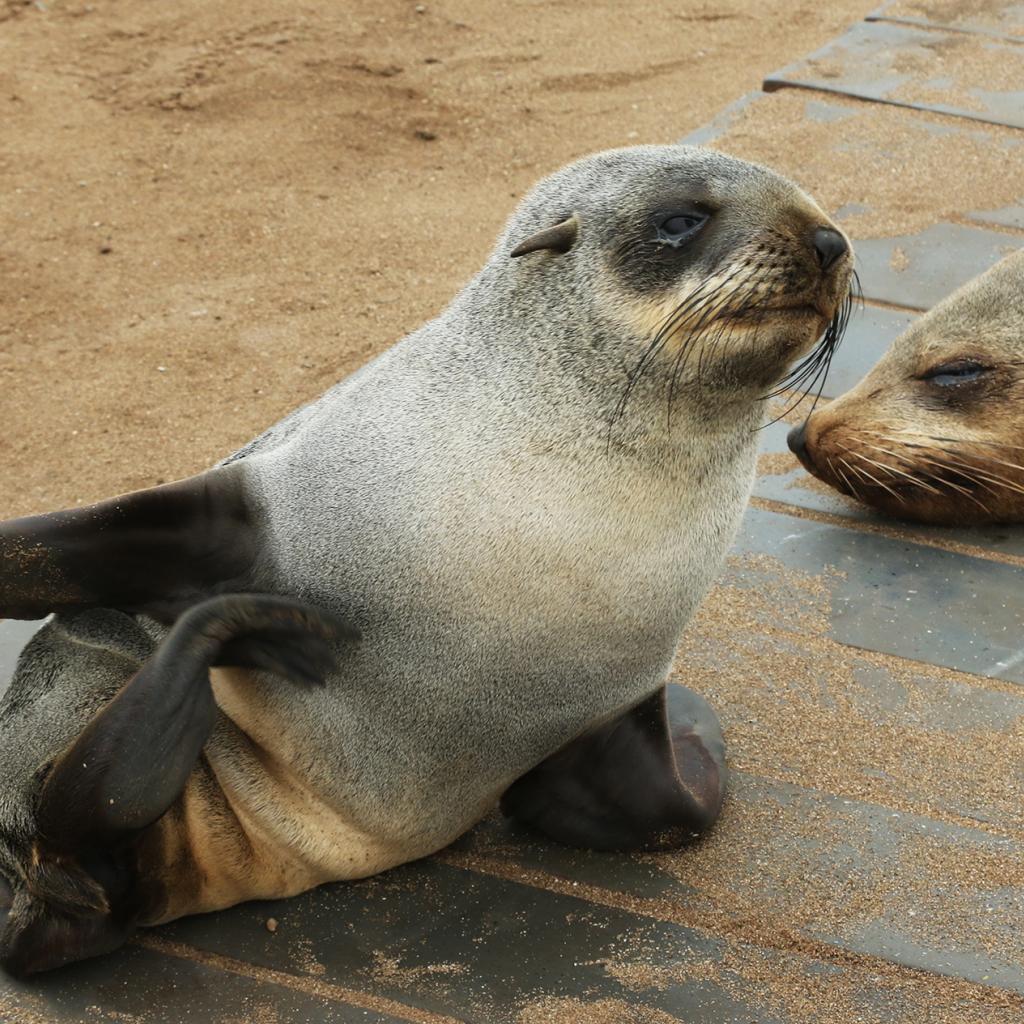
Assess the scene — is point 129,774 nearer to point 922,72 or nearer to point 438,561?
point 438,561

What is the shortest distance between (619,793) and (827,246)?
1.38 m

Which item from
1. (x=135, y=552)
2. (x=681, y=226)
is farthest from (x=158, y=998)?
(x=681, y=226)

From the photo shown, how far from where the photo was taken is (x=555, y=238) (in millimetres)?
3607

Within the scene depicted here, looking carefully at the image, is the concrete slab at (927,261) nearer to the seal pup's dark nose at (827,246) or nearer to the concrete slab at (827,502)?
the concrete slab at (827,502)

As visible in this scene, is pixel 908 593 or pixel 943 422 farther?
pixel 943 422

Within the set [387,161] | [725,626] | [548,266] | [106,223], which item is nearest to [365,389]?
[548,266]

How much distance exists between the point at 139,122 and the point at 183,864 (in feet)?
23.2

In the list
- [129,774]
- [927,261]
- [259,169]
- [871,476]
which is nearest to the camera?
[129,774]

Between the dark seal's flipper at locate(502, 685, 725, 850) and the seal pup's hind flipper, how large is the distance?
0.68 m

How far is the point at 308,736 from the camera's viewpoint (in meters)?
3.62

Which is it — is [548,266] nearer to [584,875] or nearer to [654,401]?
[654,401]

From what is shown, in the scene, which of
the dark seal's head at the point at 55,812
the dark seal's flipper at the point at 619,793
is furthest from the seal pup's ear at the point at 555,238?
the dark seal's head at the point at 55,812

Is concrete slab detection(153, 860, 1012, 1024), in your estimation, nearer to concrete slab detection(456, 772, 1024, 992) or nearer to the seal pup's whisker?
concrete slab detection(456, 772, 1024, 992)

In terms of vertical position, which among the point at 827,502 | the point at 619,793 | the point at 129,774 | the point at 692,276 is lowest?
the point at 827,502
